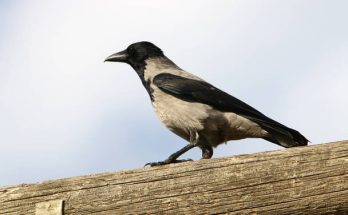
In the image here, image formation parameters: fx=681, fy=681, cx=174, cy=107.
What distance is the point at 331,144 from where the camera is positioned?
3.03 meters

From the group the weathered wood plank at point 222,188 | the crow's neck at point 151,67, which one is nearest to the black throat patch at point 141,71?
the crow's neck at point 151,67

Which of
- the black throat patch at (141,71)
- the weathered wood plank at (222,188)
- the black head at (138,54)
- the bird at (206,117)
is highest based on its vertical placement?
the black head at (138,54)

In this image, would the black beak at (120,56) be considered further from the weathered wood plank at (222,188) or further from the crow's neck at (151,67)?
the weathered wood plank at (222,188)

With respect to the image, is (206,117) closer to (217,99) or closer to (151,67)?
(217,99)

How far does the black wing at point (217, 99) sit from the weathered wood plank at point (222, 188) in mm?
2773

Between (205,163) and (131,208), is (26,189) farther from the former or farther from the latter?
(205,163)

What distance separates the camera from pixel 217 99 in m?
6.50

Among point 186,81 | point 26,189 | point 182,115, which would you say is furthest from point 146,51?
point 26,189

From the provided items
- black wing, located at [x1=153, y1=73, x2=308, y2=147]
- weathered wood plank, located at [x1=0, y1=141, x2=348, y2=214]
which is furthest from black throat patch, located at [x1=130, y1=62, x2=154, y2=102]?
weathered wood plank, located at [x1=0, y1=141, x2=348, y2=214]

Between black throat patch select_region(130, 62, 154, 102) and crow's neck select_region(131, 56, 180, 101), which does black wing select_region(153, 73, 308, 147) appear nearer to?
black throat patch select_region(130, 62, 154, 102)

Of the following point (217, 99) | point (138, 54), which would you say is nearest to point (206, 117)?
point (217, 99)

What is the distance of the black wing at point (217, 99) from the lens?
6.10m

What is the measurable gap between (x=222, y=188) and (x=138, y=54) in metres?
4.90

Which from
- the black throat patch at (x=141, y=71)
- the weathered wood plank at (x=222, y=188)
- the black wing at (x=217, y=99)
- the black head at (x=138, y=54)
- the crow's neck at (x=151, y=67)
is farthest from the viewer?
the black head at (x=138, y=54)
